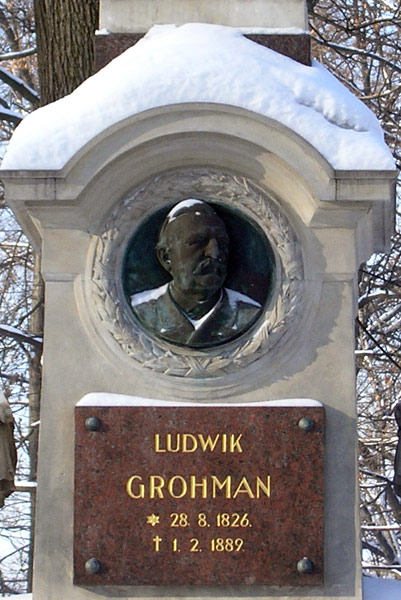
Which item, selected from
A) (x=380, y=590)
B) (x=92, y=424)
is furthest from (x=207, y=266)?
(x=380, y=590)

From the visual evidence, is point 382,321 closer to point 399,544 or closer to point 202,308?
point 399,544

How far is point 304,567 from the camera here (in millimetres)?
6473

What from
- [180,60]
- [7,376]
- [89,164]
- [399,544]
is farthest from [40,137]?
[399,544]

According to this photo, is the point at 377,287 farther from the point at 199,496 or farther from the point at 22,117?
the point at 199,496

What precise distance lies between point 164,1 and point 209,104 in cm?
111

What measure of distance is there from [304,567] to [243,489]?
45 centimetres

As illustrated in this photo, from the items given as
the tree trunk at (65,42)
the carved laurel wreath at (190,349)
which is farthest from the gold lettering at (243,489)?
the tree trunk at (65,42)

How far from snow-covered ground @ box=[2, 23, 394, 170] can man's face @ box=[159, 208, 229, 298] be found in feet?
1.84

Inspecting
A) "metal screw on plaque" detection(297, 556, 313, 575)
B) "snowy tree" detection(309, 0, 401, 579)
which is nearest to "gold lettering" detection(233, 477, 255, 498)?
"metal screw on plaque" detection(297, 556, 313, 575)

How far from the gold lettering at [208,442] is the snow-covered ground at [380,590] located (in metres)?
1.05

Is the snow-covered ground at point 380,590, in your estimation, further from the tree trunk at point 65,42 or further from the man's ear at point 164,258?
the tree trunk at point 65,42

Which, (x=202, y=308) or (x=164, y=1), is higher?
(x=164, y=1)

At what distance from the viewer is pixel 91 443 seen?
6605mm

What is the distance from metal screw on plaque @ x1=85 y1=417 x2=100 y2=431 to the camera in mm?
6594
